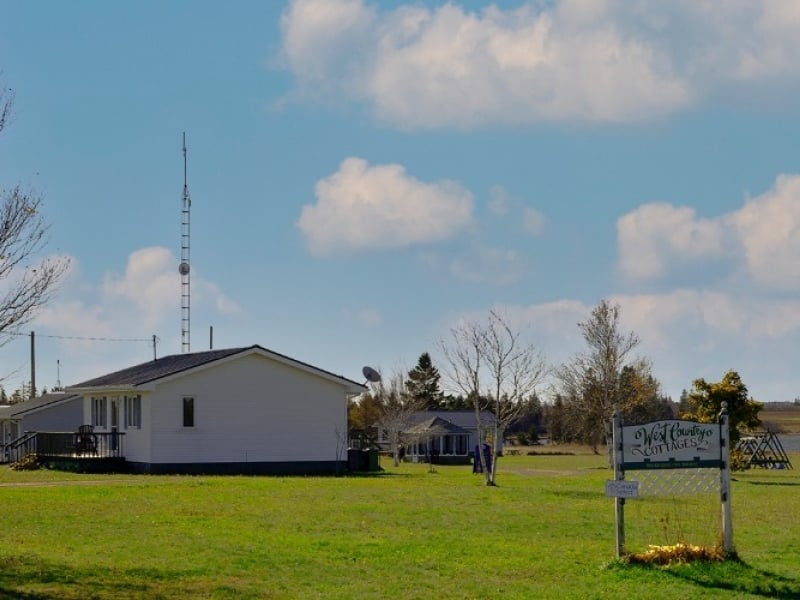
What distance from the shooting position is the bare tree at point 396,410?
58688 mm

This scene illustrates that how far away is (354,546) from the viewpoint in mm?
16266

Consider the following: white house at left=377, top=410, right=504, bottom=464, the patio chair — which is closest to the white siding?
the patio chair

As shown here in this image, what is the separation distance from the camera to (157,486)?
91.7 feet

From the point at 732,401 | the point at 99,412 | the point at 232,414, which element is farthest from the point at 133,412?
the point at 732,401

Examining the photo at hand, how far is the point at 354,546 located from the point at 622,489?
3918 millimetres

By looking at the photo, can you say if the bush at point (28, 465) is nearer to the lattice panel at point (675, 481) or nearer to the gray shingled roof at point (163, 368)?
the gray shingled roof at point (163, 368)

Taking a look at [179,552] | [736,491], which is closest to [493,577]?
[179,552]

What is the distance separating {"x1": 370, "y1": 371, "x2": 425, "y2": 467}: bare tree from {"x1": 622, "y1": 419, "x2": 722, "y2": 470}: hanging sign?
3876cm

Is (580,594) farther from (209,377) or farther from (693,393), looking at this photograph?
(693,393)

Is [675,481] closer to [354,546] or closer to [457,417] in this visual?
[354,546]

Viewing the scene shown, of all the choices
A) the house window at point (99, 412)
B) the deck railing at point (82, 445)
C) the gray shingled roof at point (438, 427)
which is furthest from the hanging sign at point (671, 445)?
the gray shingled roof at point (438, 427)

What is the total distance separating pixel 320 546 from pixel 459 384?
2095cm

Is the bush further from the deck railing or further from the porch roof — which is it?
the porch roof

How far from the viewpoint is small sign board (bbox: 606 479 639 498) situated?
1470cm
